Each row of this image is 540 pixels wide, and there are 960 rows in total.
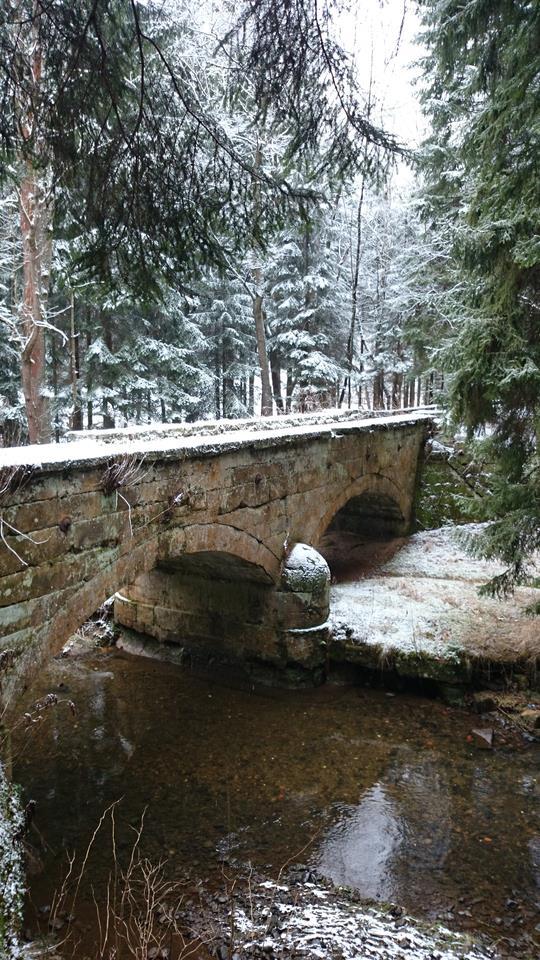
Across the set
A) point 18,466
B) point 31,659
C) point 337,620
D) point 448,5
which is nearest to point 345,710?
point 337,620

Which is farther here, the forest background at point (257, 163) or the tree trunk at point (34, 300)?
the tree trunk at point (34, 300)

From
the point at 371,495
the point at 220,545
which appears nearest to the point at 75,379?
the point at 371,495

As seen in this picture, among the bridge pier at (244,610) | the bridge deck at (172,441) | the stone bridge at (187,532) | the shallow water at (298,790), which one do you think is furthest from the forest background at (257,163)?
the bridge pier at (244,610)

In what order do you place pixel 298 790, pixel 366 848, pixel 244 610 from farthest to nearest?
1. pixel 244 610
2. pixel 298 790
3. pixel 366 848

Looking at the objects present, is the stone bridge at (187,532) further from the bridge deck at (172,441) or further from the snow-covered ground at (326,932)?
the snow-covered ground at (326,932)

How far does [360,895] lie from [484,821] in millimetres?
1467

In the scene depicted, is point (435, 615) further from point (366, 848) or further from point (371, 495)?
point (371, 495)

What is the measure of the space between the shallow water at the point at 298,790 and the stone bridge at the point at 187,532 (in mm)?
1042

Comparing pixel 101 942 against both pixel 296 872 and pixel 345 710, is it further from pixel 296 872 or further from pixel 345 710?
pixel 345 710

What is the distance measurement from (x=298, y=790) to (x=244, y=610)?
2.73 meters

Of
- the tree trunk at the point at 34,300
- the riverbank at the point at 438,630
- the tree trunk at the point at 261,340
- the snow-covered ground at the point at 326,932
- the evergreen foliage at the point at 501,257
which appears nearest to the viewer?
the snow-covered ground at the point at 326,932

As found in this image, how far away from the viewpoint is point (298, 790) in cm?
561

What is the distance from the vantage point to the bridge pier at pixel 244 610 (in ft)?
25.4

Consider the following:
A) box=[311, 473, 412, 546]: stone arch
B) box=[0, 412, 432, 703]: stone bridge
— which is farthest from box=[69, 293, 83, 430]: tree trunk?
box=[311, 473, 412, 546]: stone arch
